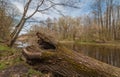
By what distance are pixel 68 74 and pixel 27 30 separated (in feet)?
25.5

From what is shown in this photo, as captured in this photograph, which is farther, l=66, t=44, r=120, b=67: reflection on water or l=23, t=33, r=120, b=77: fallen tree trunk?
l=66, t=44, r=120, b=67: reflection on water

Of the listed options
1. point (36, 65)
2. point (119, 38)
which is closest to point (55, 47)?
point (36, 65)

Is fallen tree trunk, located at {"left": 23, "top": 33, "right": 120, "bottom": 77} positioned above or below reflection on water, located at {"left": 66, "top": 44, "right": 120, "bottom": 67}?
above

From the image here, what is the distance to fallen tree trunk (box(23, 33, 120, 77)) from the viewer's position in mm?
5047

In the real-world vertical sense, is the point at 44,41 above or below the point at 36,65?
above

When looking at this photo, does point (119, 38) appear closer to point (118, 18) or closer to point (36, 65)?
point (118, 18)

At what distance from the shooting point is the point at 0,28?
18.9 m

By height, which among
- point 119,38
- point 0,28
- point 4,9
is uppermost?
point 4,9

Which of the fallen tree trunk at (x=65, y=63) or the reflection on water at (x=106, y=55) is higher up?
the fallen tree trunk at (x=65, y=63)

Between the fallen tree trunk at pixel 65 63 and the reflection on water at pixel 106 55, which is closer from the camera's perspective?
the fallen tree trunk at pixel 65 63

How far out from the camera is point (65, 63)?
536cm

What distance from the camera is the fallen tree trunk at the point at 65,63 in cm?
505

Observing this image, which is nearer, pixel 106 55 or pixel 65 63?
pixel 65 63

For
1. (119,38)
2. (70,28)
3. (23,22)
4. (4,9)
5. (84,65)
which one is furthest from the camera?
(70,28)
